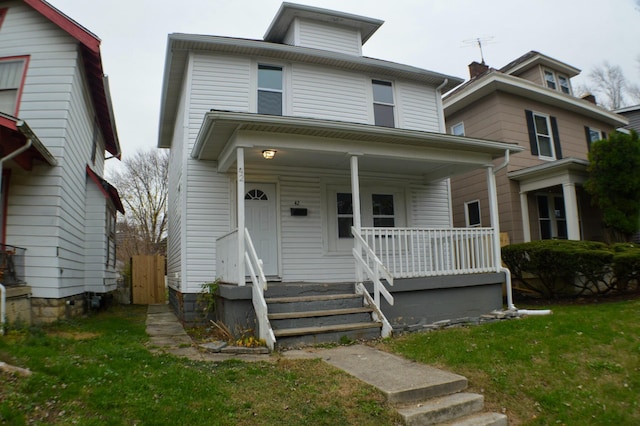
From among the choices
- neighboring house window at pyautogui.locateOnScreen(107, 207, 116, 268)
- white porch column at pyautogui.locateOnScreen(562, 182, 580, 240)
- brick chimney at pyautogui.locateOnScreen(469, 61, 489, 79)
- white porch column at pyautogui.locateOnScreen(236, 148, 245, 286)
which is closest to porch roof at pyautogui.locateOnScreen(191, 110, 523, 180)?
white porch column at pyautogui.locateOnScreen(236, 148, 245, 286)

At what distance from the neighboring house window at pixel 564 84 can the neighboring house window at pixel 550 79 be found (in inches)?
15.4

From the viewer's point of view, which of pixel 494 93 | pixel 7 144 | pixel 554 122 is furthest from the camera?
pixel 554 122

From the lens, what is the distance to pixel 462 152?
873cm

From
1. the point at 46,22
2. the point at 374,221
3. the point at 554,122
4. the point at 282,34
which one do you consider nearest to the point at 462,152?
the point at 374,221

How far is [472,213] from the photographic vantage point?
1339 cm

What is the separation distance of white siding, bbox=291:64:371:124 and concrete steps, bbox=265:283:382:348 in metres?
4.43

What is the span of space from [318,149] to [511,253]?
5475 mm

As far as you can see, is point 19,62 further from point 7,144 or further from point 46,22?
point 7,144

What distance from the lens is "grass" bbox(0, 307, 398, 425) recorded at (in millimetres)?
3271

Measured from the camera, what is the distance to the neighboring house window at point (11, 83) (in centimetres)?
789

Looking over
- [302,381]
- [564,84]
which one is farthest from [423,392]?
[564,84]

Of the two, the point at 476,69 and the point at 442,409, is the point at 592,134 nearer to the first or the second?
the point at 476,69

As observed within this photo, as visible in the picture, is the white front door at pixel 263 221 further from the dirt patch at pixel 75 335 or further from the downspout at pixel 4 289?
the downspout at pixel 4 289

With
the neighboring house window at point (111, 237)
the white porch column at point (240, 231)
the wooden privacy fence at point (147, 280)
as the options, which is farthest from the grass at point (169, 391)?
the wooden privacy fence at point (147, 280)
